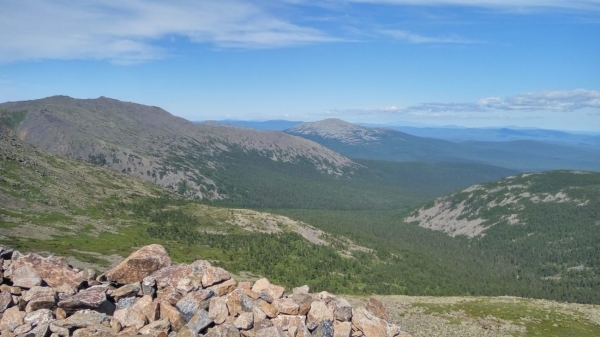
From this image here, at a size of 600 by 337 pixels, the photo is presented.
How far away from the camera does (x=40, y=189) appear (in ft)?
522

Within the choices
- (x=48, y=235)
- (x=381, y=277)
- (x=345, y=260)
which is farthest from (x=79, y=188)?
(x=381, y=277)

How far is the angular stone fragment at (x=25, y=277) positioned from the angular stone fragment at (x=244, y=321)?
13.8 metres

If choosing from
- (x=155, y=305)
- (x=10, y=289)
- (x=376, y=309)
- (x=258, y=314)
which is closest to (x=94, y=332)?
(x=155, y=305)

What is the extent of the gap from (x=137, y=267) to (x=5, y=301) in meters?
8.49

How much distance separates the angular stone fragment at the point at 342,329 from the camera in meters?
26.6

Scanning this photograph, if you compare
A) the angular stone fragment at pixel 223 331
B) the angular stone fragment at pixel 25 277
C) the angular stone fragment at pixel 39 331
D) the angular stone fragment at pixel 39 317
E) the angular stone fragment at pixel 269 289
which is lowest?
the angular stone fragment at pixel 223 331

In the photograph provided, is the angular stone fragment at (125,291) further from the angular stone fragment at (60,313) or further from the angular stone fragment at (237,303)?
the angular stone fragment at (237,303)

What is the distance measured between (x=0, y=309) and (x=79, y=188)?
18076cm

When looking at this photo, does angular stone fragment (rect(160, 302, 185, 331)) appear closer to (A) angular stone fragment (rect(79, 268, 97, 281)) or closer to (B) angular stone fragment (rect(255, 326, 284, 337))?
(B) angular stone fragment (rect(255, 326, 284, 337))

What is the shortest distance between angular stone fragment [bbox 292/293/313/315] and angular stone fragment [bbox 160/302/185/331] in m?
7.99

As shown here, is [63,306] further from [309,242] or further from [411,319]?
[309,242]

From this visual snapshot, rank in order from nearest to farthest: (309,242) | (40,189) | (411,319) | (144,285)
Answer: (144,285) → (411,319) → (40,189) → (309,242)

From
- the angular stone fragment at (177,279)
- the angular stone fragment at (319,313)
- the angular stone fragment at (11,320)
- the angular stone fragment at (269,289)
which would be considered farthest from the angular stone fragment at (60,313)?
the angular stone fragment at (319,313)

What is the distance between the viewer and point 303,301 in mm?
28109
